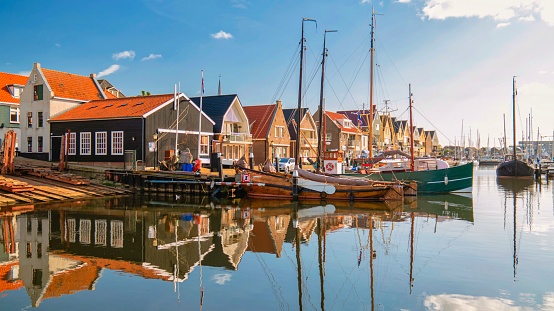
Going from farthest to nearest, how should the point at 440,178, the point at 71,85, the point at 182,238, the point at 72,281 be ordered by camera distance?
1. the point at 71,85
2. the point at 440,178
3. the point at 182,238
4. the point at 72,281

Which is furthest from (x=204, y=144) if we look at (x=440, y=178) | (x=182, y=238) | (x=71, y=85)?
(x=182, y=238)

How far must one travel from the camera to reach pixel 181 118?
39.8m

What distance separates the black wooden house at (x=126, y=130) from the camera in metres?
35.9

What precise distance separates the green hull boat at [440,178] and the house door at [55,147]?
26.0 m

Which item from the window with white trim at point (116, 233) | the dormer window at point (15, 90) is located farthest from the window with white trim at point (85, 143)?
the window with white trim at point (116, 233)

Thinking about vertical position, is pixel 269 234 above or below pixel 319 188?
below

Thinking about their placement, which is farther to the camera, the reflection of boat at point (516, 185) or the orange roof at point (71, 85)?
the orange roof at point (71, 85)

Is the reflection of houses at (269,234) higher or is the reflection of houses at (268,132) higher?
the reflection of houses at (268,132)

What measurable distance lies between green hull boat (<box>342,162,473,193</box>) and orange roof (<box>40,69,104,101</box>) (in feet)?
98.0

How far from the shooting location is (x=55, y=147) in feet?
131

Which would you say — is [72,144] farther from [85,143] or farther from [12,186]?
[12,186]

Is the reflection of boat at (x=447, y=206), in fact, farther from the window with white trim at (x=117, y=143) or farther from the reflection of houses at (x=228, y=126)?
the window with white trim at (x=117, y=143)

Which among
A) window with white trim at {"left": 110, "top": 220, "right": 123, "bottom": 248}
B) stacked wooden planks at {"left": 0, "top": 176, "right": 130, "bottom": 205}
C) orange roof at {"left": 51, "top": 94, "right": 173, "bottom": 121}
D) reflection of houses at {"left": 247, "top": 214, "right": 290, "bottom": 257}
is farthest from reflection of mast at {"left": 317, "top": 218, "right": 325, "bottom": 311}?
orange roof at {"left": 51, "top": 94, "right": 173, "bottom": 121}

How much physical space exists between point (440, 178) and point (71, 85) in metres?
38.1
